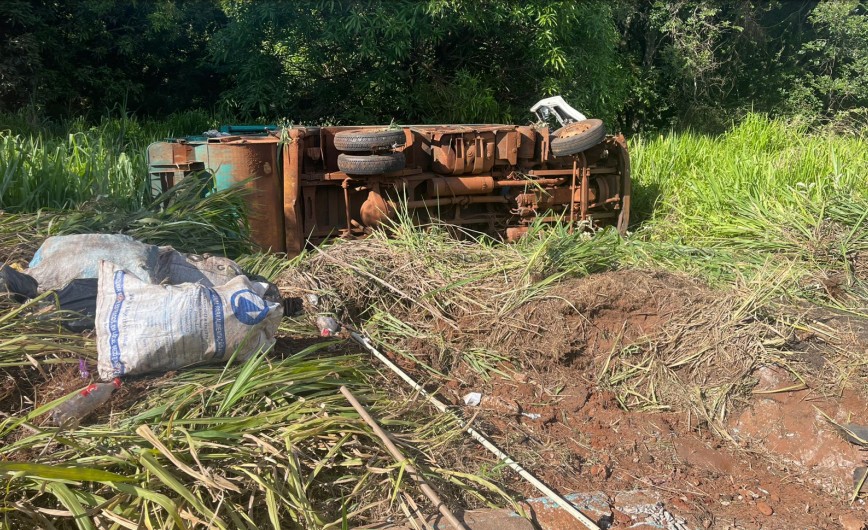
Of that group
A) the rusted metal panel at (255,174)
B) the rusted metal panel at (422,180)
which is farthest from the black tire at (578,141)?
the rusted metal panel at (255,174)

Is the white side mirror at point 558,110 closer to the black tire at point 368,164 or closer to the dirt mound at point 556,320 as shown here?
the black tire at point 368,164

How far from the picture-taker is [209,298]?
321cm

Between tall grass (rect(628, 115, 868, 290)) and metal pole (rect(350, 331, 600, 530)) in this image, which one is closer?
metal pole (rect(350, 331, 600, 530))

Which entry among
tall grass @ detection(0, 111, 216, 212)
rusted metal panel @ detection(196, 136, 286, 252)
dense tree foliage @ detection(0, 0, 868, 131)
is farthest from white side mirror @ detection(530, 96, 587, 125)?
tall grass @ detection(0, 111, 216, 212)

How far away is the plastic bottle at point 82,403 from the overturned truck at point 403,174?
2768 millimetres

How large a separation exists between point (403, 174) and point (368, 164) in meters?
0.46

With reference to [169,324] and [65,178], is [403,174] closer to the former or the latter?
[65,178]

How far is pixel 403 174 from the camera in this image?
19.7 feet

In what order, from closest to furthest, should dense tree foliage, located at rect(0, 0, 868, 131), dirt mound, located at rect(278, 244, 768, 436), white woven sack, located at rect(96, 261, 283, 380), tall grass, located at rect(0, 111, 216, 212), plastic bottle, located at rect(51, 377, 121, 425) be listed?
plastic bottle, located at rect(51, 377, 121, 425) < white woven sack, located at rect(96, 261, 283, 380) < dirt mound, located at rect(278, 244, 768, 436) < tall grass, located at rect(0, 111, 216, 212) < dense tree foliage, located at rect(0, 0, 868, 131)

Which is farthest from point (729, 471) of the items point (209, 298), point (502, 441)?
point (209, 298)

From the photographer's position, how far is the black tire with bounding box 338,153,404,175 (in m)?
5.62

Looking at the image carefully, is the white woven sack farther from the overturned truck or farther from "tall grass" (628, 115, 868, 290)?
"tall grass" (628, 115, 868, 290)

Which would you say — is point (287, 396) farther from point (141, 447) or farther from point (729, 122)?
point (729, 122)

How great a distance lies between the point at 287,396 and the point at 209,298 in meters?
0.55
